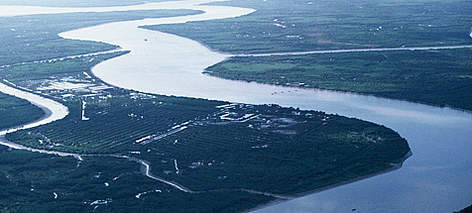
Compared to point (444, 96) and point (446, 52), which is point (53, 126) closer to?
point (444, 96)

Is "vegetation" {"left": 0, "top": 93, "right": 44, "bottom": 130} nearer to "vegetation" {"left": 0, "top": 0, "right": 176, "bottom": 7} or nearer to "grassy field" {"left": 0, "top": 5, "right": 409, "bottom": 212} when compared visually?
"grassy field" {"left": 0, "top": 5, "right": 409, "bottom": 212}

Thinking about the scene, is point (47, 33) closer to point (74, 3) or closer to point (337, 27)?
point (337, 27)

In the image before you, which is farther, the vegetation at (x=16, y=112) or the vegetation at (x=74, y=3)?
the vegetation at (x=74, y=3)

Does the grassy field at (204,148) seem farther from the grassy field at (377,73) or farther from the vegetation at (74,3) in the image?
the vegetation at (74,3)

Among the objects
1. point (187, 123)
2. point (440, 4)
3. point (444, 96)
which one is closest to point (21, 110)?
point (187, 123)

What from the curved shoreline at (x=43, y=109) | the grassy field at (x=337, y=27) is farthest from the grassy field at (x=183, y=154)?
the grassy field at (x=337, y=27)
